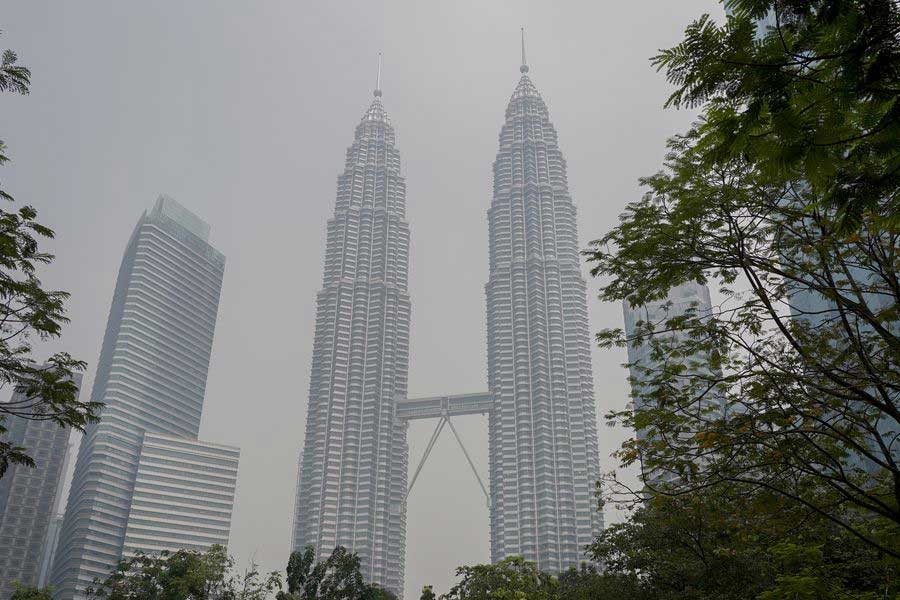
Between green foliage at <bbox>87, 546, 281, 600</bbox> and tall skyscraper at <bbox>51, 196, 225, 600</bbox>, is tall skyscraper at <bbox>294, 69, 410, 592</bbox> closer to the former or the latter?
tall skyscraper at <bbox>51, 196, 225, 600</bbox>

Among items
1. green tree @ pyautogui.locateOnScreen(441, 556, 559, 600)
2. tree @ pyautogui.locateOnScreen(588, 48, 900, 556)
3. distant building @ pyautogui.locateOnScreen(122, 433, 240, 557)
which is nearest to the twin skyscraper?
distant building @ pyautogui.locateOnScreen(122, 433, 240, 557)

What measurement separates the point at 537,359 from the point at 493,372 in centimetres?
1255

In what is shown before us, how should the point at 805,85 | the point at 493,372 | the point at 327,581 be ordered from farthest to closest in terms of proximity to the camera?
the point at 493,372 → the point at 327,581 → the point at 805,85

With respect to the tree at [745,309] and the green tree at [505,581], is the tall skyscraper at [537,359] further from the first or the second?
the tree at [745,309]

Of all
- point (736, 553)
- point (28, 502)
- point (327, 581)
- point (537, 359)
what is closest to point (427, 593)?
point (327, 581)

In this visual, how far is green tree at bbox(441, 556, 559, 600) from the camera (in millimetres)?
29778

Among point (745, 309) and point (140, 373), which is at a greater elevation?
point (140, 373)

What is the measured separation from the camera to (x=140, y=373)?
164 meters

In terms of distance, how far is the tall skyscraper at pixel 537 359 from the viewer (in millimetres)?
140000

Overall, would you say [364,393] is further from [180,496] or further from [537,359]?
[180,496]

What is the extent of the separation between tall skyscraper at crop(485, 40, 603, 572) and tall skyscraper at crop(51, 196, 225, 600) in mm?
75235

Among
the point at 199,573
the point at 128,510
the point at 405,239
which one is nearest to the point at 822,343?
the point at 199,573

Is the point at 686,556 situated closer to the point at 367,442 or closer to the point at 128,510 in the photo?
the point at 367,442

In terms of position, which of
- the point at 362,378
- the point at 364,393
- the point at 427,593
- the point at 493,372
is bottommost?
the point at 427,593
